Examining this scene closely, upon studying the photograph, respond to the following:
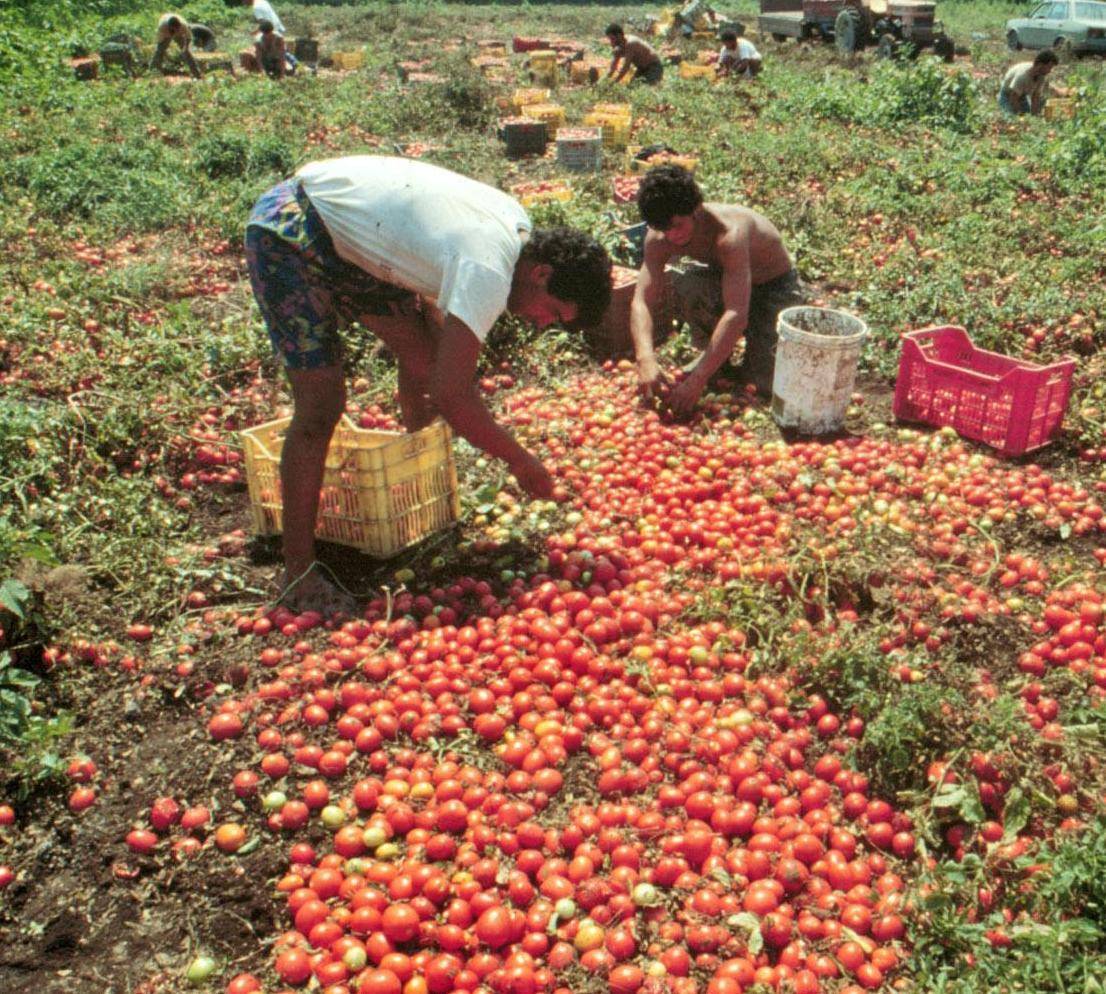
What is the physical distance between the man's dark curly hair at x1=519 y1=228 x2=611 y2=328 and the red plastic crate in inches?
101

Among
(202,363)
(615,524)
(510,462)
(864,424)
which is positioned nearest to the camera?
(510,462)

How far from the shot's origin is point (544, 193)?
8.80m

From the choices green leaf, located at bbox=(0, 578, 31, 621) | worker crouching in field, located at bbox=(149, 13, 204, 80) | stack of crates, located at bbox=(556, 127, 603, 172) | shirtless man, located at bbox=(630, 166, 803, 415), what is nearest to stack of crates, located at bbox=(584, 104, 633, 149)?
stack of crates, located at bbox=(556, 127, 603, 172)

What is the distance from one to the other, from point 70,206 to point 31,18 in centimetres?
1404

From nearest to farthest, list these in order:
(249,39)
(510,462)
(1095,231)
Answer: (510,462) < (1095,231) < (249,39)

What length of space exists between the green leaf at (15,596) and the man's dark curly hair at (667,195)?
136 inches

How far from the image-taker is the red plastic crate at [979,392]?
4914mm

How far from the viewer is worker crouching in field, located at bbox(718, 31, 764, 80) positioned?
1847 cm

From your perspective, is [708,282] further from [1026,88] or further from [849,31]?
[849,31]

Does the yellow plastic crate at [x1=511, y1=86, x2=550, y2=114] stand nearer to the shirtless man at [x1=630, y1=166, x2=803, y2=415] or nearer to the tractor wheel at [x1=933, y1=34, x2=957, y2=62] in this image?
the shirtless man at [x1=630, y1=166, x2=803, y2=415]

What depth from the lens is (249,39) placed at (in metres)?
26.7

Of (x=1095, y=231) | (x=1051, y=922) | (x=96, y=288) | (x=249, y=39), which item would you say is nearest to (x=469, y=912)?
(x=1051, y=922)

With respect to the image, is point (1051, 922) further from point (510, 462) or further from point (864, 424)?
point (864, 424)

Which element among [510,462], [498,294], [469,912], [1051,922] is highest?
[498,294]
